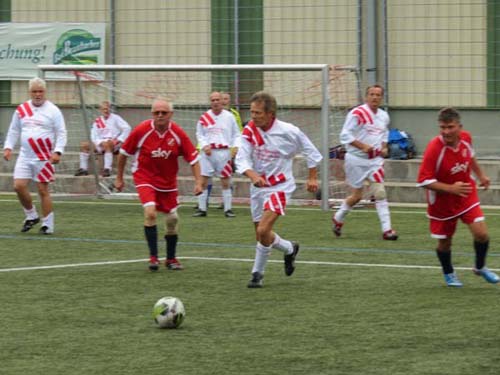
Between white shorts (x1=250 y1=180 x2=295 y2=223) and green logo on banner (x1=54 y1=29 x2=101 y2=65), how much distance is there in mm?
14607

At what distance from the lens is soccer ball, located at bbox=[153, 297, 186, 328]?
9797 millimetres

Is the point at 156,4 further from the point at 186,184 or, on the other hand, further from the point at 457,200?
the point at 457,200

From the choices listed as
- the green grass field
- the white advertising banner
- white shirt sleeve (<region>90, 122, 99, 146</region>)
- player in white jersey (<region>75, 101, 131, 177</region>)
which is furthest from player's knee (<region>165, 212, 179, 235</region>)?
the white advertising banner

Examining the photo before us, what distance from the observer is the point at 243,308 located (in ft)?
35.6

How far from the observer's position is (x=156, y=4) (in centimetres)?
2614

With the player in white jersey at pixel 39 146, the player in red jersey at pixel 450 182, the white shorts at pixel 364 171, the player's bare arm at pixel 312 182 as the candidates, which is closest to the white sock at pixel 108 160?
the player in white jersey at pixel 39 146

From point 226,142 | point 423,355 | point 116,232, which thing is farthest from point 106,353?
point 226,142

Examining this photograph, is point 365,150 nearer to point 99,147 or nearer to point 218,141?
point 218,141

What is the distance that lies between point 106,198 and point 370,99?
736 centimetres

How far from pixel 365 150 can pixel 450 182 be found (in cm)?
499

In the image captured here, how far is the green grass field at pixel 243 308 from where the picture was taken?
867 cm

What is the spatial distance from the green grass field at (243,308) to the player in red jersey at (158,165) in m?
0.38

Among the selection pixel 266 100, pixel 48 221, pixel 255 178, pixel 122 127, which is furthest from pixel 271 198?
pixel 122 127

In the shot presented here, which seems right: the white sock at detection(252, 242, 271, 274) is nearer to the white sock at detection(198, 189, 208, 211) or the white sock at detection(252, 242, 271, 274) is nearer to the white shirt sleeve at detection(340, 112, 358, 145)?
the white shirt sleeve at detection(340, 112, 358, 145)
